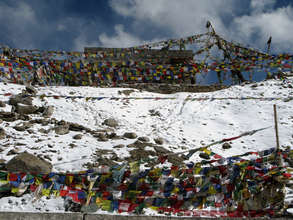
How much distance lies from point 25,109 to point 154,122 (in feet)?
20.1

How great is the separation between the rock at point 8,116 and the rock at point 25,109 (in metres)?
0.43

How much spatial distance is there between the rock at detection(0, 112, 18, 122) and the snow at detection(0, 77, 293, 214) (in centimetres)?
33

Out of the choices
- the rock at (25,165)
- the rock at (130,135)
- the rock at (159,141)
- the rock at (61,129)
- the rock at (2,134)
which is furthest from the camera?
the rock at (130,135)

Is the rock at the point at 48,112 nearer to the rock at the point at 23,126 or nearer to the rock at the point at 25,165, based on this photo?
the rock at the point at 23,126

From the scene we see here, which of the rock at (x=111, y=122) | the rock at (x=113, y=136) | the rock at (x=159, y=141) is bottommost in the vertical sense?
the rock at (x=159, y=141)

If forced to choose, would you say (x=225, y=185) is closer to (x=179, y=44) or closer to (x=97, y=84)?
(x=97, y=84)

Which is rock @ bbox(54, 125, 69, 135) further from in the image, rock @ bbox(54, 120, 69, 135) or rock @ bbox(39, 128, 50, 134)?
rock @ bbox(39, 128, 50, 134)

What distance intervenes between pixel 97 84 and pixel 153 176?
12707 millimetres

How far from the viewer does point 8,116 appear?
9.38m

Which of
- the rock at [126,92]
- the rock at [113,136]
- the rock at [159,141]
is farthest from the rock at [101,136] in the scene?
the rock at [126,92]

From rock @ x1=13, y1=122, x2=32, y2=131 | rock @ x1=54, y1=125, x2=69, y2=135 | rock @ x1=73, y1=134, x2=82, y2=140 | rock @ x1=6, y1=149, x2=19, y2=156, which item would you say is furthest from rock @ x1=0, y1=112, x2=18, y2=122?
rock @ x1=73, y1=134, x2=82, y2=140

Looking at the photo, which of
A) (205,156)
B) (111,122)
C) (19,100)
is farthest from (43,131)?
(205,156)

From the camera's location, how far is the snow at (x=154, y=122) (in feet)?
23.5

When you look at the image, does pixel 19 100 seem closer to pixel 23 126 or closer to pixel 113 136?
pixel 23 126
